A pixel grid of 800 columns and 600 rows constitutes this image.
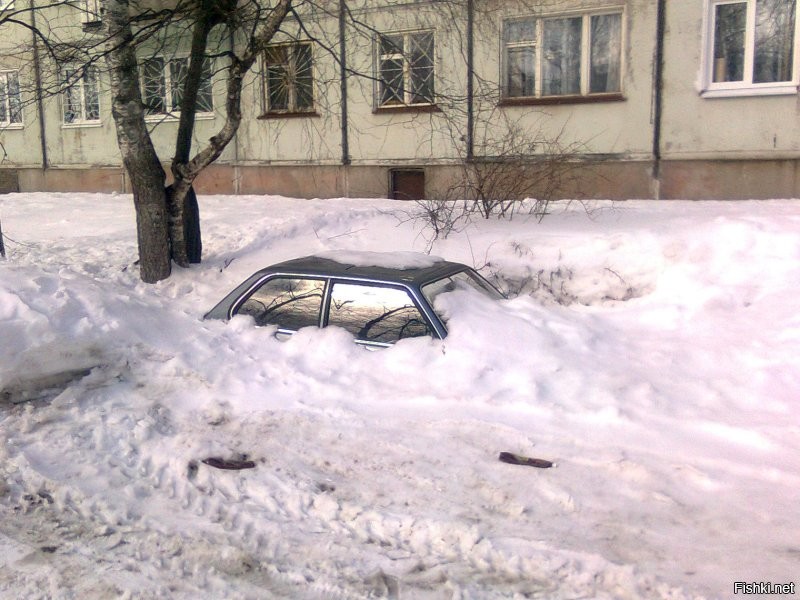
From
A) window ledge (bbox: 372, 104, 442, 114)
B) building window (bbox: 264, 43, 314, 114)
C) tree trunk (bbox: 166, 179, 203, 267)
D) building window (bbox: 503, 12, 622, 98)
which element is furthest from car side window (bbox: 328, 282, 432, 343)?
building window (bbox: 264, 43, 314, 114)

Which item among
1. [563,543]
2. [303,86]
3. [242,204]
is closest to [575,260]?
[563,543]

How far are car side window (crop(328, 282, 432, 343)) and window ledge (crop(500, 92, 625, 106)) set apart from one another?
9.57 meters

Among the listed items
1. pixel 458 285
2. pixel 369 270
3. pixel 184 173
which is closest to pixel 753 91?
pixel 458 285

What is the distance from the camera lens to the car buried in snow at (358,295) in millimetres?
6027

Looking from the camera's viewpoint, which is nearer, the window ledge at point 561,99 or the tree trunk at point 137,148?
the tree trunk at point 137,148

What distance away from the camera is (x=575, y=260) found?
931 centimetres

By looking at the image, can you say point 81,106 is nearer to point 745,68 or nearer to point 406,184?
point 406,184

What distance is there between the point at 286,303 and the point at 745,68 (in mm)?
10370

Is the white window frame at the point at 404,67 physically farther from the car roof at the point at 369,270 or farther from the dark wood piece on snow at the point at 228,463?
the dark wood piece on snow at the point at 228,463

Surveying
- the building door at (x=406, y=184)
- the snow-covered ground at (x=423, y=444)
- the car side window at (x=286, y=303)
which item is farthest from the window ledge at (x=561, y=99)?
the car side window at (x=286, y=303)

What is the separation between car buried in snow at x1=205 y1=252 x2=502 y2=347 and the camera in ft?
19.8
